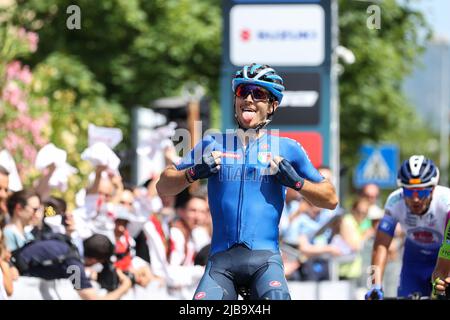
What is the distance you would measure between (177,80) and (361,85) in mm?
4910

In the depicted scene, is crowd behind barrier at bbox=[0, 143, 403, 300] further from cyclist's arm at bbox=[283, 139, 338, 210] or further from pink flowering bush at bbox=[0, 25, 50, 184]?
pink flowering bush at bbox=[0, 25, 50, 184]

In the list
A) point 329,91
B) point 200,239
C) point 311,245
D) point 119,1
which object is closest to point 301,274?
point 311,245

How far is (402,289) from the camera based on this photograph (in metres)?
10.5

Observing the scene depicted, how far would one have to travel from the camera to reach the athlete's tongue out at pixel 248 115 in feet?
25.3

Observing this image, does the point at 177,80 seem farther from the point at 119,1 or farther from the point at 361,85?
the point at 361,85

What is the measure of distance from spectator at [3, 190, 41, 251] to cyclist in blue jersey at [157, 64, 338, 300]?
3.64 meters

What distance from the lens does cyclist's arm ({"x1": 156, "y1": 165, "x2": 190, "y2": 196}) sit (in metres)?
7.72

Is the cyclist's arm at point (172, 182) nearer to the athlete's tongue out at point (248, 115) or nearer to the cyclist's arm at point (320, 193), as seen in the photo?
the athlete's tongue out at point (248, 115)

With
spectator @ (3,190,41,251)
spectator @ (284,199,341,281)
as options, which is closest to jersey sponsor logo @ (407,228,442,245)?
spectator @ (3,190,41,251)


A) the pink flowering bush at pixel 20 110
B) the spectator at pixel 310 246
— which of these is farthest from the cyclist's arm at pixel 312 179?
the pink flowering bush at pixel 20 110

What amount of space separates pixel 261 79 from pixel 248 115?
22 cm

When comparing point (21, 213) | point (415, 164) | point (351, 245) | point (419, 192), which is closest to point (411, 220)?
point (419, 192)

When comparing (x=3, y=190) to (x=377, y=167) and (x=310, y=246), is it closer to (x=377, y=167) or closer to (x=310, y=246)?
(x=310, y=246)

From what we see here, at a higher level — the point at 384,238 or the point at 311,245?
the point at 384,238
